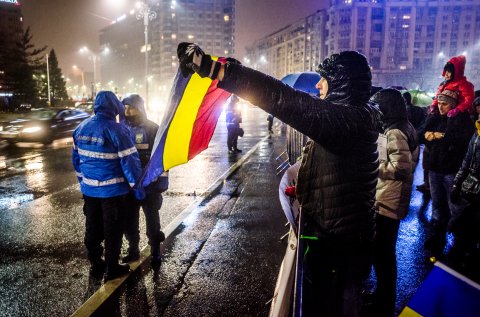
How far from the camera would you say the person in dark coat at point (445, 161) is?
4922 millimetres

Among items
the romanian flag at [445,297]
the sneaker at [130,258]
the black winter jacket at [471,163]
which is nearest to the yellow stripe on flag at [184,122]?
the romanian flag at [445,297]

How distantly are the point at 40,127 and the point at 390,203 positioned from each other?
1765 centimetres

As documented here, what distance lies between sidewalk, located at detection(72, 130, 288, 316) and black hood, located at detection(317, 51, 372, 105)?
1.99m

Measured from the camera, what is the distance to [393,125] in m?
3.33

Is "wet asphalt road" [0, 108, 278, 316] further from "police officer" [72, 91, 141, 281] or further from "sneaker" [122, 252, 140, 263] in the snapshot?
"police officer" [72, 91, 141, 281]

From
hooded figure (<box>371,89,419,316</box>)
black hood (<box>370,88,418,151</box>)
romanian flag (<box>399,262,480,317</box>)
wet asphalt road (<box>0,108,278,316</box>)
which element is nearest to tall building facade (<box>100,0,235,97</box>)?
wet asphalt road (<box>0,108,278,316</box>)

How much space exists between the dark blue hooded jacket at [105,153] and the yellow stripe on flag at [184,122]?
57.4 inches

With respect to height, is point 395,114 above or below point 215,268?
above

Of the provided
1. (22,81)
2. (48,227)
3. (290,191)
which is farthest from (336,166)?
(22,81)

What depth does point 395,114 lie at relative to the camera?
336 centimetres

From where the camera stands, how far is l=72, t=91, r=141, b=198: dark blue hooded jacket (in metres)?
3.80

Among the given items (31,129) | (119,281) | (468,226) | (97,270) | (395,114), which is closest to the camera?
(395,114)

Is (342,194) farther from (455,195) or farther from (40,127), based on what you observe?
(40,127)

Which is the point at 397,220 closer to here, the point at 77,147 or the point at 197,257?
the point at 197,257
